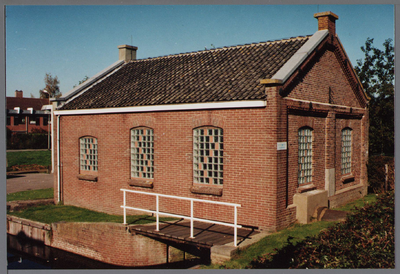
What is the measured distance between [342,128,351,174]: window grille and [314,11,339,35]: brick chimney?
14.6ft

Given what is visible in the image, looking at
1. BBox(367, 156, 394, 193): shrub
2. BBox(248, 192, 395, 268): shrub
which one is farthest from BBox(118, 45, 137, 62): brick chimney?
BBox(248, 192, 395, 268): shrub

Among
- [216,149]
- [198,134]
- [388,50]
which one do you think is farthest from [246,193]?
[388,50]

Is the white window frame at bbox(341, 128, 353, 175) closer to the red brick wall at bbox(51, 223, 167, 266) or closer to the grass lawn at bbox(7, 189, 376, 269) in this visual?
the grass lawn at bbox(7, 189, 376, 269)

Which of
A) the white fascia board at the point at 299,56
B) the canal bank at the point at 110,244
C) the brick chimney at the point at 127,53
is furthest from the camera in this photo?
the brick chimney at the point at 127,53

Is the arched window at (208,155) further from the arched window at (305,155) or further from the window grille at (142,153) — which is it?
the arched window at (305,155)

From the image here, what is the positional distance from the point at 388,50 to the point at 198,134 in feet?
41.4

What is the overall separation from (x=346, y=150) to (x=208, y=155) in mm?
7072

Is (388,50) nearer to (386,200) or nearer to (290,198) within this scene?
(290,198)

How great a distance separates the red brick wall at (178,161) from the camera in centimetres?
1130

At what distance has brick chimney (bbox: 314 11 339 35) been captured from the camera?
46.2ft

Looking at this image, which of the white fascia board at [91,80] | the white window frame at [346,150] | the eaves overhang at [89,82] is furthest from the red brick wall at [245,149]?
the white fascia board at [91,80]

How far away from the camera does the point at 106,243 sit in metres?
12.5

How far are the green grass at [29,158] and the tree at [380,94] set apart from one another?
25028 millimetres

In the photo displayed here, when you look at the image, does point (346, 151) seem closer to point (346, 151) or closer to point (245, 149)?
point (346, 151)
